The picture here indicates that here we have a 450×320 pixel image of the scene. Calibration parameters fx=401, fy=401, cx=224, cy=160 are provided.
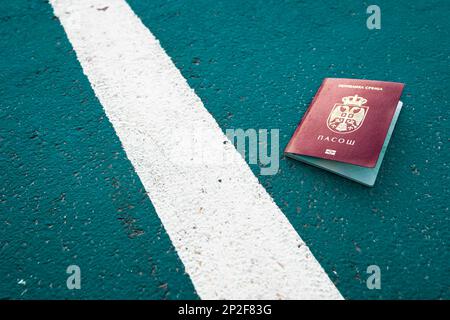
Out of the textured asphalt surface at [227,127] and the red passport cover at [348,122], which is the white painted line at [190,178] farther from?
the red passport cover at [348,122]

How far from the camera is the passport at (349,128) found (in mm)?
1660

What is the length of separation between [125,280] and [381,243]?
0.96 m

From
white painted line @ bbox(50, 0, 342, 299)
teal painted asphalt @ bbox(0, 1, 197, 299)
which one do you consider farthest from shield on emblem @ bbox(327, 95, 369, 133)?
teal painted asphalt @ bbox(0, 1, 197, 299)

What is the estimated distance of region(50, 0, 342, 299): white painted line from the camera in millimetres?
1451

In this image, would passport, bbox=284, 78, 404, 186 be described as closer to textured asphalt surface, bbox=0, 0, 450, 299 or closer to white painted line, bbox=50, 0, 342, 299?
textured asphalt surface, bbox=0, 0, 450, 299

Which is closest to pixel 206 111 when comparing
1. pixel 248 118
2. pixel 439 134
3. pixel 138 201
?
pixel 248 118

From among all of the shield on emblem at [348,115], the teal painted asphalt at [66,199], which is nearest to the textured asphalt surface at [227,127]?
the teal painted asphalt at [66,199]

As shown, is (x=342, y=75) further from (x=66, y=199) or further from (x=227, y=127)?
(x=66, y=199)

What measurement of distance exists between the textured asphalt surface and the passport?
0.05 meters

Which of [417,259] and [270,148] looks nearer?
[417,259]

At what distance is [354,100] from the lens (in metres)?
1.86

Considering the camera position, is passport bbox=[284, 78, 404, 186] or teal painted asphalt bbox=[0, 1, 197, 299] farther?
passport bbox=[284, 78, 404, 186]
